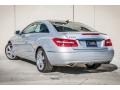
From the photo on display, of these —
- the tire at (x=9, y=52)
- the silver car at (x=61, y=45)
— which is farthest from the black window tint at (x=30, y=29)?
the tire at (x=9, y=52)

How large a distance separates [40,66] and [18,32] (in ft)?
1.47

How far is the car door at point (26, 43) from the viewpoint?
4.87 metres

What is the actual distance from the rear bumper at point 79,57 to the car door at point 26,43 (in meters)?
0.27

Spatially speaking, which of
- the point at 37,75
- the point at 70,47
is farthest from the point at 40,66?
the point at 70,47

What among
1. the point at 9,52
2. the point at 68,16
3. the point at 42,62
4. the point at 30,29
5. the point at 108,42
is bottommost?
the point at 42,62

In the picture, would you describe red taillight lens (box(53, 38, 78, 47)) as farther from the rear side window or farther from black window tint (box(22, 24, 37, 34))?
black window tint (box(22, 24, 37, 34))

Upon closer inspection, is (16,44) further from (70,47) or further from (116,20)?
(116,20)

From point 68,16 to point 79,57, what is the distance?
0.49 meters

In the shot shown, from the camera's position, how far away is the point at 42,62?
15.8 feet

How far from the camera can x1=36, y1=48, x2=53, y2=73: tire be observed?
15.7 feet

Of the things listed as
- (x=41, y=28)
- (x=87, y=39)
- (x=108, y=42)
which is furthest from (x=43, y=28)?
(x=108, y=42)

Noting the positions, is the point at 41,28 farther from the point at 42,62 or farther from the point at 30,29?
the point at 42,62

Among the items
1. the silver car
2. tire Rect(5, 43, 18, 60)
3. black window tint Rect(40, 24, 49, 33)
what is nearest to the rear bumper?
the silver car
